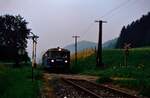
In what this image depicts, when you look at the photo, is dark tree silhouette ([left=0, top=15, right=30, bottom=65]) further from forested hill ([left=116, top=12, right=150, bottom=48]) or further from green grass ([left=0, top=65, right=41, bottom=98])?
forested hill ([left=116, top=12, right=150, bottom=48])

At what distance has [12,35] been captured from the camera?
10081cm

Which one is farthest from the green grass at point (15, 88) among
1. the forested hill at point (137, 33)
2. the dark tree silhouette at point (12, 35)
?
the forested hill at point (137, 33)

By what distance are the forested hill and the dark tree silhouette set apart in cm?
6735

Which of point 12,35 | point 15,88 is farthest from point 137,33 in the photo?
point 15,88

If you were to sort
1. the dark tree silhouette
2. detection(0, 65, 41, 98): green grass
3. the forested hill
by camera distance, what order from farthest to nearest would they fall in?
the forested hill
the dark tree silhouette
detection(0, 65, 41, 98): green grass

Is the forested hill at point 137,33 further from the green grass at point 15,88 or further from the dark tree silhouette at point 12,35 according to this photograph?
the green grass at point 15,88

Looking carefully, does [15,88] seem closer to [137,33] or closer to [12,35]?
[12,35]

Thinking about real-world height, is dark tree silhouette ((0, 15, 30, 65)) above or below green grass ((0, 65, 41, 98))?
above

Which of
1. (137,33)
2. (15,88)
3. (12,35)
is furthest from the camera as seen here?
(137,33)

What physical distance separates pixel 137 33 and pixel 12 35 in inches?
3230

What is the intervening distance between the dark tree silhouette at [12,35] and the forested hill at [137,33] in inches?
2652

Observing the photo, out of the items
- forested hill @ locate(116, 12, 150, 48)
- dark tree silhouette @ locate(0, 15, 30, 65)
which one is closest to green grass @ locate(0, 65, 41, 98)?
dark tree silhouette @ locate(0, 15, 30, 65)

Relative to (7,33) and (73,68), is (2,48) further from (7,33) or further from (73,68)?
(73,68)

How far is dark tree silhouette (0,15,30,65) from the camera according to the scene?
303 feet
